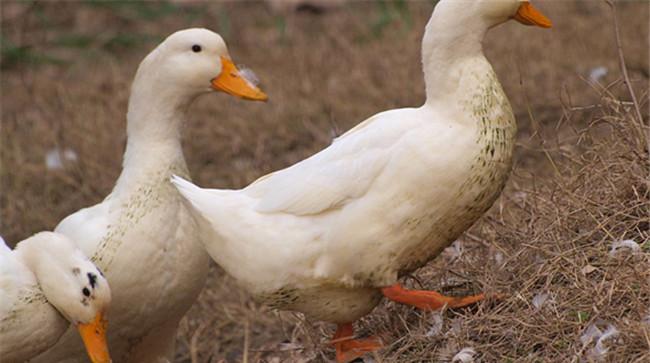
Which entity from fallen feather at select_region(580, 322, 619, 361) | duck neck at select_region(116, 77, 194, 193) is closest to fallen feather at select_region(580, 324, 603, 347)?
fallen feather at select_region(580, 322, 619, 361)

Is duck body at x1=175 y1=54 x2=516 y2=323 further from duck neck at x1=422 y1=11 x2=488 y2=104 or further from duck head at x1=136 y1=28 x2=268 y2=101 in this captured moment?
duck head at x1=136 y1=28 x2=268 y2=101

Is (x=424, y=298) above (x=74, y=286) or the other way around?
the other way around

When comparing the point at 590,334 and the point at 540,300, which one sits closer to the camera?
the point at 590,334

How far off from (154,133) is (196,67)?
11.7 inches

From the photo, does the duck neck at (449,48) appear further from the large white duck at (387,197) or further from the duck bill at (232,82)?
the duck bill at (232,82)

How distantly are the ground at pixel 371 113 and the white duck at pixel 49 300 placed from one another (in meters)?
0.39

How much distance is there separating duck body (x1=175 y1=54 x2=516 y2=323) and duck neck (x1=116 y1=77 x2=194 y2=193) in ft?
2.54

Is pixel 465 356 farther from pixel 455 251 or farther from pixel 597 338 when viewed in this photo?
pixel 455 251

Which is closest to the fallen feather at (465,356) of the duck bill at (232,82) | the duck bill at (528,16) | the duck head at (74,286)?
the duck bill at (528,16)

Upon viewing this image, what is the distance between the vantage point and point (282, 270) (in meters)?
4.02

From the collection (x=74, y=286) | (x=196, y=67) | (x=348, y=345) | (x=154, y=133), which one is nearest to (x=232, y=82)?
(x=196, y=67)

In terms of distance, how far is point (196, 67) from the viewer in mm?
4859

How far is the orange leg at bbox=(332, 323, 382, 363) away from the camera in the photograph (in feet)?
14.1

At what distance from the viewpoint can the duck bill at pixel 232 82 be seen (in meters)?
4.84
